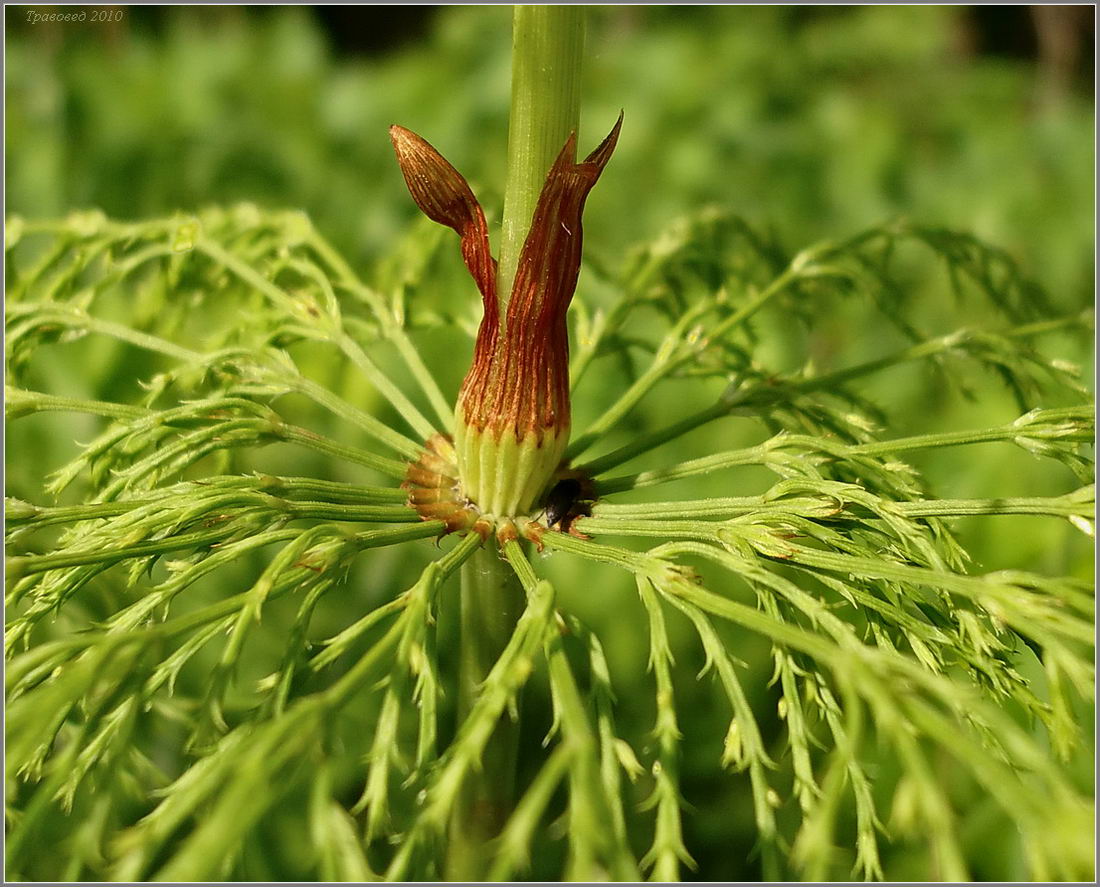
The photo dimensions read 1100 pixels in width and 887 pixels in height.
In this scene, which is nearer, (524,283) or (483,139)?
(524,283)

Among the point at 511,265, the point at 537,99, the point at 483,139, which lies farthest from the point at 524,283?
the point at 483,139

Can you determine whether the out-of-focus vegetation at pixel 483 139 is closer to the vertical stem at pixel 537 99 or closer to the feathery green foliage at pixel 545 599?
the feathery green foliage at pixel 545 599

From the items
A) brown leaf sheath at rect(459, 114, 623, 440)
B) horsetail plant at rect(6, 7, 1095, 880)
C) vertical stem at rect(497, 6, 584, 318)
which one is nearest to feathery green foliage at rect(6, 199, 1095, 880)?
horsetail plant at rect(6, 7, 1095, 880)

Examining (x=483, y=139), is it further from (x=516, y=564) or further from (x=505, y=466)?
(x=516, y=564)

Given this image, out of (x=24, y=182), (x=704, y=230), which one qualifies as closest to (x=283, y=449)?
(x=24, y=182)

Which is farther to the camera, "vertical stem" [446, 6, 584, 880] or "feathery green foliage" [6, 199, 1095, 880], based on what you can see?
"vertical stem" [446, 6, 584, 880]

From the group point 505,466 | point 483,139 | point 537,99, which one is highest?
point 483,139

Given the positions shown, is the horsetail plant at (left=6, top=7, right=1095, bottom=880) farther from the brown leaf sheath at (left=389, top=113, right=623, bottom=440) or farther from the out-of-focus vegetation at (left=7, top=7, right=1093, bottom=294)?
the out-of-focus vegetation at (left=7, top=7, right=1093, bottom=294)
